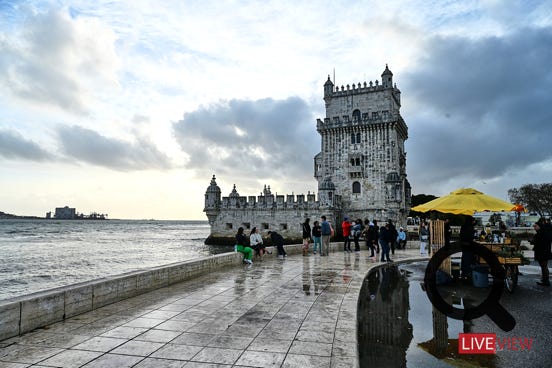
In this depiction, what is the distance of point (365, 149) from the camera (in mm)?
38750

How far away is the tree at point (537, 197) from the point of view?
52.1 m

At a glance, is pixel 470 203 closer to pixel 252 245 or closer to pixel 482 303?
pixel 482 303

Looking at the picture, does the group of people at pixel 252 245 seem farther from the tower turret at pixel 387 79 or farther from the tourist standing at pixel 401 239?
the tower turret at pixel 387 79

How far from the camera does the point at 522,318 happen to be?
7.04m

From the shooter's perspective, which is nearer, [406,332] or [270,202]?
[406,332]

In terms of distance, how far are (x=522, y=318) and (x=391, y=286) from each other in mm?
3694

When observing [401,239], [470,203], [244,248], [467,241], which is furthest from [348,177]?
[467,241]

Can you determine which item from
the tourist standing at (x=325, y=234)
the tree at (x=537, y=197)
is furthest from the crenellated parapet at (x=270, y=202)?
the tree at (x=537, y=197)

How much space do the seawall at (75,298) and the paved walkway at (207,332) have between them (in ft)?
0.57

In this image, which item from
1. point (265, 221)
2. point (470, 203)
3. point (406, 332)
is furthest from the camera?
point (265, 221)

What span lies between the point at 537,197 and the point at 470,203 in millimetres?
53541

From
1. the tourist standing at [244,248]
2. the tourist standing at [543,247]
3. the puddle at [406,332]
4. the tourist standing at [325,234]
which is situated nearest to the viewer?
the puddle at [406,332]

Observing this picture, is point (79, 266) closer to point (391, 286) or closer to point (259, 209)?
point (259, 209)

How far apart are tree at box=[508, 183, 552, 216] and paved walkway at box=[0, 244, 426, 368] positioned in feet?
188
